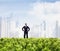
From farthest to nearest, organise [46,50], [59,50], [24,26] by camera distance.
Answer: [24,26] → [59,50] → [46,50]

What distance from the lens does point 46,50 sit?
8688 millimetres

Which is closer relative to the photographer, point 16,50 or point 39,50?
point 16,50

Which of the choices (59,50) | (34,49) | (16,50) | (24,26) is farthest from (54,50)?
(24,26)

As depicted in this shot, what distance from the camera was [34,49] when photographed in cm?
935

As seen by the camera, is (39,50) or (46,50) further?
(39,50)

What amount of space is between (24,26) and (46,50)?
29409mm

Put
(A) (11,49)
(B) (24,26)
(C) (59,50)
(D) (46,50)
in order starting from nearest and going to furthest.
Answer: (D) (46,50)
(A) (11,49)
(C) (59,50)
(B) (24,26)

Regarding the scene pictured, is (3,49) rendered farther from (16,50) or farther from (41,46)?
(41,46)

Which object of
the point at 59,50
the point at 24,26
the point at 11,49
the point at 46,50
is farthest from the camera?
the point at 24,26

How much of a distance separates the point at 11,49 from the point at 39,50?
43.7 inches

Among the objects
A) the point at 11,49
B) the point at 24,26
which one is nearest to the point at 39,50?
the point at 11,49

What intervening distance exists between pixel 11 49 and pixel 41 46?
142cm

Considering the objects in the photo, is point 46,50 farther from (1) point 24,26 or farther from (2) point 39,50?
(1) point 24,26

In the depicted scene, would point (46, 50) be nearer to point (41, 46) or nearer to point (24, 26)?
point (41, 46)
